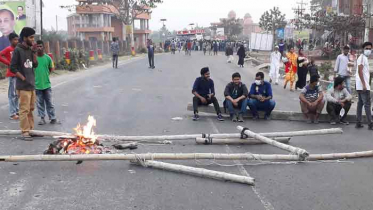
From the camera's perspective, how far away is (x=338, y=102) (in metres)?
10.5

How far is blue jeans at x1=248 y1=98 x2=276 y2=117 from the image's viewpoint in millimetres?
10867

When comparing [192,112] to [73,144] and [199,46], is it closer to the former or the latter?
[73,144]

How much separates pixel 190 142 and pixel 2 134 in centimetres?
344

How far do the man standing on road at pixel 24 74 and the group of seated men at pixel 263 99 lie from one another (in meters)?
4.06

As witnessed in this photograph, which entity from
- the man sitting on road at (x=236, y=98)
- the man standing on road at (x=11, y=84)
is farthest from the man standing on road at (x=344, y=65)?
the man standing on road at (x=11, y=84)

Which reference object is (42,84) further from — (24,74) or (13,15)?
(13,15)

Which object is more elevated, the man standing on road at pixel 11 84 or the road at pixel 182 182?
the man standing on road at pixel 11 84

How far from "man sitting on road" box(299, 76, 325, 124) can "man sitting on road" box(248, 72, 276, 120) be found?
2.45 ft

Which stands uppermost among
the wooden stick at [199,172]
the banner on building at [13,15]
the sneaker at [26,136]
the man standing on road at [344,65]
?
the banner on building at [13,15]

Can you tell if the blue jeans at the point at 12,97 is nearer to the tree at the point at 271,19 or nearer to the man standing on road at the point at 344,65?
the man standing on road at the point at 344,65

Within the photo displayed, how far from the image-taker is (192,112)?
38.6 ft

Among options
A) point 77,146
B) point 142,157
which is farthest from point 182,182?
point 77,146

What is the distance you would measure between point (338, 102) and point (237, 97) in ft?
7.80

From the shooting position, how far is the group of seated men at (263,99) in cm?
1060
